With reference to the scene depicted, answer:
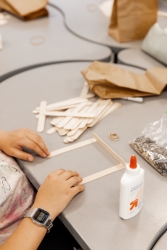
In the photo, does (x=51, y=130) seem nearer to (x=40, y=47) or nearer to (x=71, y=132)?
(x=71, y=132)

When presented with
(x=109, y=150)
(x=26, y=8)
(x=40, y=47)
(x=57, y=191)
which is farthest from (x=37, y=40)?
(x=57, y=191)

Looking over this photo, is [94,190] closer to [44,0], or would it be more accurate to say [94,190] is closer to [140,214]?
[140,214]

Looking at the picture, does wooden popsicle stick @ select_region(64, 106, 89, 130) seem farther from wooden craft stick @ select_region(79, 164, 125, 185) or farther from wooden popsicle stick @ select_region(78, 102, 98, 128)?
wooden craft stick @ select_region(79, 164, 125, 185)

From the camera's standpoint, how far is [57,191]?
2.72ft

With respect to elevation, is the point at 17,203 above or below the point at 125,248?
below

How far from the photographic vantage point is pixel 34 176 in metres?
0.90

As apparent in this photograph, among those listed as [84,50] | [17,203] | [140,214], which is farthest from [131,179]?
[84,50]

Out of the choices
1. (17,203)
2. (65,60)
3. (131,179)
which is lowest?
(17,203)

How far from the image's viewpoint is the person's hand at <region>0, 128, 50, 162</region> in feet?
3.12

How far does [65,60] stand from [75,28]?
445mm

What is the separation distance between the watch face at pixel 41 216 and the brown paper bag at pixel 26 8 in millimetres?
1550

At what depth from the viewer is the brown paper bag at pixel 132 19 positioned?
63.3 inches

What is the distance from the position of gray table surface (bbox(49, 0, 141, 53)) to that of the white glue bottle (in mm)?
1106

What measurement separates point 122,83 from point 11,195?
617 millimetres
